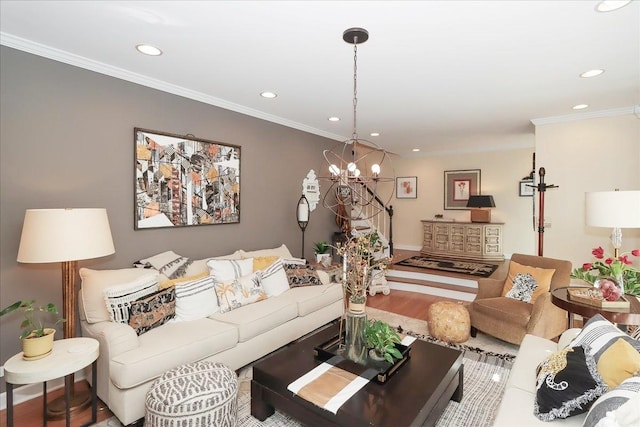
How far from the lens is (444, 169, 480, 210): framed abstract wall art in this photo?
287 inches

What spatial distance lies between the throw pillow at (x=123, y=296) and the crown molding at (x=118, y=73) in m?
1.81

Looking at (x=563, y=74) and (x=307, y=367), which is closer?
(x=307, y=367)

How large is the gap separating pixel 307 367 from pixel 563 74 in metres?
3.30

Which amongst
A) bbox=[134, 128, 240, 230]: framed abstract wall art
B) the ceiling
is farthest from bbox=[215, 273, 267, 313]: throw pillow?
the ceiling

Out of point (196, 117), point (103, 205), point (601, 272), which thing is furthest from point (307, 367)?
point (196, 117)

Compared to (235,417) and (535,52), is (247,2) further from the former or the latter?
(235,417)

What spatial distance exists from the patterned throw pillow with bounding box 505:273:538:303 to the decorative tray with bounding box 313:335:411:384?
1815 millimetres

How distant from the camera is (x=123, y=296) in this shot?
2322 millimetres

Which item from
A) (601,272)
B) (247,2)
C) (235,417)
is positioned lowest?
(235,417)

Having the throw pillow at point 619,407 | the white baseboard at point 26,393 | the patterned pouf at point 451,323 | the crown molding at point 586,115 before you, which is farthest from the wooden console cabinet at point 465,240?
the white baseboard at point 26,393

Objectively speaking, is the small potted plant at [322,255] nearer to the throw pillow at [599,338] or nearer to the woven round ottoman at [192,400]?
the woven round ottoman at [192,400]

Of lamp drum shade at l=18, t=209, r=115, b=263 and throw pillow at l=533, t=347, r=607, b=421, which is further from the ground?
lamp drum shade at l=18, t=209, r=115, b=263

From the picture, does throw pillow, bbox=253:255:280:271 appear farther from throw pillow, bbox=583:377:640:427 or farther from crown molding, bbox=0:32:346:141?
throw pillow, bbox=583:377:640:427

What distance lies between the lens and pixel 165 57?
2.56m
